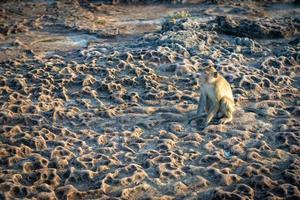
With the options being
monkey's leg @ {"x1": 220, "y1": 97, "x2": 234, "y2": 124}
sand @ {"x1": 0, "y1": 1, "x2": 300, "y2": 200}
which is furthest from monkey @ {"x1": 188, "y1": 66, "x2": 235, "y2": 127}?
sand @ {"x1": 0, "y1": 1, "x2": 300, "y2": 200}

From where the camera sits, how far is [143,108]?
29.6 ft

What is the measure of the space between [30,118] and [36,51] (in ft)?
12.7

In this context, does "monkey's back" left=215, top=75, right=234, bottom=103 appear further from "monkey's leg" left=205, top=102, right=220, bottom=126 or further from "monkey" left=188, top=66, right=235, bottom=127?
"monkey's leg" left=205, top=102, right=220, bottom=126

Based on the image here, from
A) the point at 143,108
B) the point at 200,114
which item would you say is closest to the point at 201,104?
the point at 200,114

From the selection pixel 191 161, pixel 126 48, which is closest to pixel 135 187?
pixel 191 161

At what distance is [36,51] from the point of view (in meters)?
12.1

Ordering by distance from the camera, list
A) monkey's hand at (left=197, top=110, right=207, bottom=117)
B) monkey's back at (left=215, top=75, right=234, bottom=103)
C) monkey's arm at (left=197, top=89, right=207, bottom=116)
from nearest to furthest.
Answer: monkey's back at (left=215, top=75, right=234, bottom=103) < monkey's arm at (left=197, top=89, right=207, bottom=116) < monkey's hand at (left=197, top=110, right=207, bottom=117)

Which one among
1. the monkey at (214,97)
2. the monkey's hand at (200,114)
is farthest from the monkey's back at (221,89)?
the monkey's hand at (200,114)

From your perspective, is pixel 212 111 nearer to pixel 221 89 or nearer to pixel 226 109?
pixel 226 109

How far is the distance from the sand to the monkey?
0.71ft

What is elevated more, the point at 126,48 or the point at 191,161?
the point at 126,48

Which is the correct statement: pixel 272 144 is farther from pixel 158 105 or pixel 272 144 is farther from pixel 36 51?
pixel 36 51

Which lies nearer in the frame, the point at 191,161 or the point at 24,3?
the point at 191,161

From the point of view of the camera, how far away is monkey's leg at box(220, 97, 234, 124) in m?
8.24
